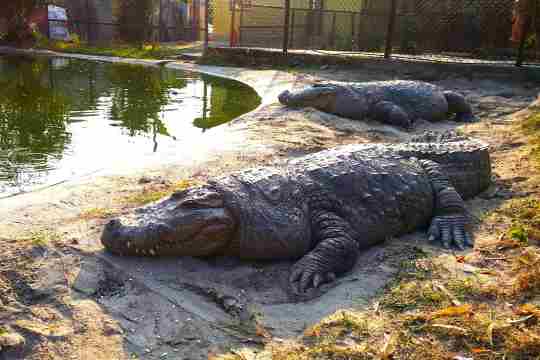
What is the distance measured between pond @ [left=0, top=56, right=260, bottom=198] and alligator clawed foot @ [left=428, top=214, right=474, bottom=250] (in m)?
2.61

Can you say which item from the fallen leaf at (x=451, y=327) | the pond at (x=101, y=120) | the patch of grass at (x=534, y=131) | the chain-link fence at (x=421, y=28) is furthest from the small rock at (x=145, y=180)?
the chain-link fence at (x=421, y=28)

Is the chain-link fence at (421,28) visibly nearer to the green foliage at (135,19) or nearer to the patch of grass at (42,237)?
the green foliage at (135,19)

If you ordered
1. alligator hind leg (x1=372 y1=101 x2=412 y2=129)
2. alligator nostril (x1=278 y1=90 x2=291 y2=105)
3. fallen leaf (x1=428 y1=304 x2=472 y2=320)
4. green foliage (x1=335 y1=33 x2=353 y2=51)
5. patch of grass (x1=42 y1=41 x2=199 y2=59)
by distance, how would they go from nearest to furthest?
fallen leaf (x1=428 y1=304 x2=472 y2=320)
alligator hind leg (x1=372 y1=101 x2=412 y2=129)
alligator nostril (x1=278 y1=90 x2=291 y2=105)
green foliage (x1=335 y1=33 x2=353 y2=51)
patch of grass (x1=42 y1=41 x2=199 y2=59)

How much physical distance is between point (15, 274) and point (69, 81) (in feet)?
32.4

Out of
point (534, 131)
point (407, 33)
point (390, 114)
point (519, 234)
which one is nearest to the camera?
point (519, 234)

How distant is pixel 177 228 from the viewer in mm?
2922

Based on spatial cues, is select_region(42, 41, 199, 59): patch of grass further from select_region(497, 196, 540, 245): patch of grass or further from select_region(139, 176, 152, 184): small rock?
select_region(497, 196, 540, 245): patch of grass

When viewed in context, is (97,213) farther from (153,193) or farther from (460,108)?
(460,108)

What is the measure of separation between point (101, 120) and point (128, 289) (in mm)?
5094

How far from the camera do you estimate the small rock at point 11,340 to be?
2.08 metres

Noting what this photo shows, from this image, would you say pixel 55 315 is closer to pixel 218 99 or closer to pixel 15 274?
pixel 15 274

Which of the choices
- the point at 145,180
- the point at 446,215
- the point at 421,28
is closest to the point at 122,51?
the point at 421,28

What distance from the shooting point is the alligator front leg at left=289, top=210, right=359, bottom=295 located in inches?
116

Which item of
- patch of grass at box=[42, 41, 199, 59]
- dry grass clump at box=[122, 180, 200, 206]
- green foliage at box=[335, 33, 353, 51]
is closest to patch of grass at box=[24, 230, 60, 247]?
dry grass clump at box=[122, 180, 200, 206]
